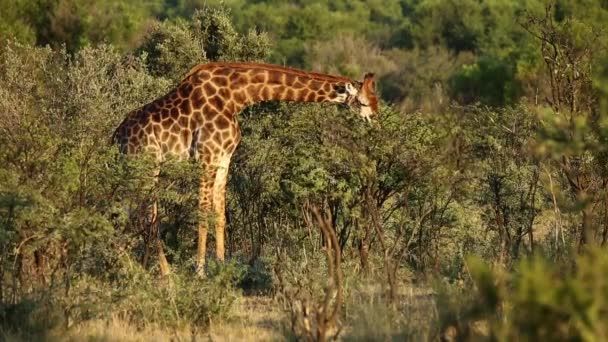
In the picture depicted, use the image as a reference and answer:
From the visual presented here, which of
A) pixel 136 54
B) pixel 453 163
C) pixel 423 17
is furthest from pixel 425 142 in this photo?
pixel 423 17

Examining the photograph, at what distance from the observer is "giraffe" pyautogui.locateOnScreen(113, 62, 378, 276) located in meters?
12.1

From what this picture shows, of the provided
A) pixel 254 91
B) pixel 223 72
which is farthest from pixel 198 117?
pixel 254 91

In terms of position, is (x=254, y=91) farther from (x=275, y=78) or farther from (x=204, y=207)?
(x=204, y=207)

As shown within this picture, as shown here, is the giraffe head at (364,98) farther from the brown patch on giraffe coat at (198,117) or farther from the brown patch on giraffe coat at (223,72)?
the brown patch on giraffe coat at (198,117)

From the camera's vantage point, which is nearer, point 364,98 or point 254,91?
point 364,98

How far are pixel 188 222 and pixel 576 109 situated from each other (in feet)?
13.8

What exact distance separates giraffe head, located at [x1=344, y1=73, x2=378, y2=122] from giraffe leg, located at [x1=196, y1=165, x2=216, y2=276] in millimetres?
1631

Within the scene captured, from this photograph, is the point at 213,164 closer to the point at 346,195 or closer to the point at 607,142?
the point at 346,195

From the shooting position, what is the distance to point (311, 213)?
11.8m

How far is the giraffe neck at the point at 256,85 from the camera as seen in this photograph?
1223 centimetres

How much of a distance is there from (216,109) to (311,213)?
5.07 feet

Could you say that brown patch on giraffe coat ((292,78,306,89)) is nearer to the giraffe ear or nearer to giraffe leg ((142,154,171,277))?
the giraffe ear

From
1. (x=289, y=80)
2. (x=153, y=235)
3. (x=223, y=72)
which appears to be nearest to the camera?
(x=153, y=235)

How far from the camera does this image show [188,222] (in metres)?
12.2
